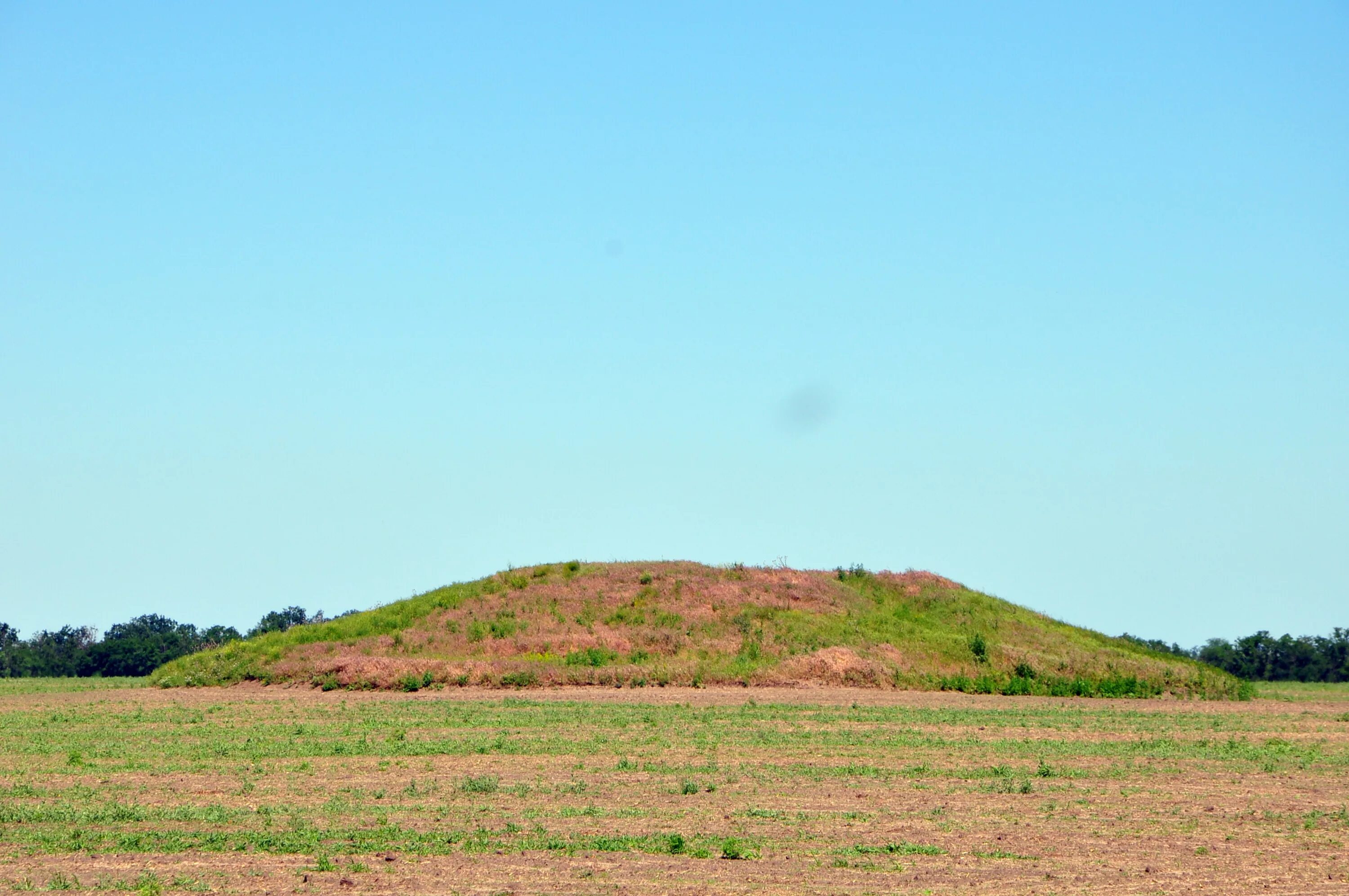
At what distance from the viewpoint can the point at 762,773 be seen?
79.0ft

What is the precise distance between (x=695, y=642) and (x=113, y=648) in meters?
52.4

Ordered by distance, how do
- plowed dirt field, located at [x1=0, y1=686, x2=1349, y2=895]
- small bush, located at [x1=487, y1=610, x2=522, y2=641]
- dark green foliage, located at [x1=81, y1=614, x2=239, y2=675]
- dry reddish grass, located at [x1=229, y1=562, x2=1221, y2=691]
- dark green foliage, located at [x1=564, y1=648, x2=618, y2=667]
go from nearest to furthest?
plowed dirt field, located at [x1=0, y1=686, x2=1349, y2=895]
dry reddish grass, located at [x1=229, y1=562, x2=1221, y2=691]
dark green foliage, located at [x1=564, y1=648, x2=618, y2=667]
small bush, located at [x1=487, y1=610, x2=522, y2=641]
dark green foliage, located at [x1=81, y1=614, x2=239, y2=675]

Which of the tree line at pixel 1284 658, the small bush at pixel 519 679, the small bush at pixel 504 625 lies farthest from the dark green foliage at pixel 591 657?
the tree line at pixel 1284 658

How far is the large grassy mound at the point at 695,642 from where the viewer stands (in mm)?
47000

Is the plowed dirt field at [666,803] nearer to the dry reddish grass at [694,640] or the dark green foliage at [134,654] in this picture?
the dry reddish grass at [694,640]

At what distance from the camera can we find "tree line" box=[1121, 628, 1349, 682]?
316 ft

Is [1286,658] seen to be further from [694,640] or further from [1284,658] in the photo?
[694,640]

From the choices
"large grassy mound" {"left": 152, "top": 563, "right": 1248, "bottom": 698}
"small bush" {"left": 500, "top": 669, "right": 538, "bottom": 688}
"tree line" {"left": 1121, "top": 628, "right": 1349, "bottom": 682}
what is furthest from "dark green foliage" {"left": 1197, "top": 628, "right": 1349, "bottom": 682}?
"small bush" {"left": 500, "top": 669, "right": 538, "bottom": 688}

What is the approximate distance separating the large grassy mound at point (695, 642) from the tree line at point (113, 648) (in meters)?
21.6

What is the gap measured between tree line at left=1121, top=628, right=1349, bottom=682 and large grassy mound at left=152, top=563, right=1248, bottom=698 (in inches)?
1890

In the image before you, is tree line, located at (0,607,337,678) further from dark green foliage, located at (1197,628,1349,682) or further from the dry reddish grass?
dark green foliage, located at (1197,628,1349,682)

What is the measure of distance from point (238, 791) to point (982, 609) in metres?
39.3

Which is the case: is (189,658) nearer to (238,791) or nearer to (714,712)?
(714,712)

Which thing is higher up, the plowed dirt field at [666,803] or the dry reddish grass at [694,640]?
the dry reddish grass at [694,640]
